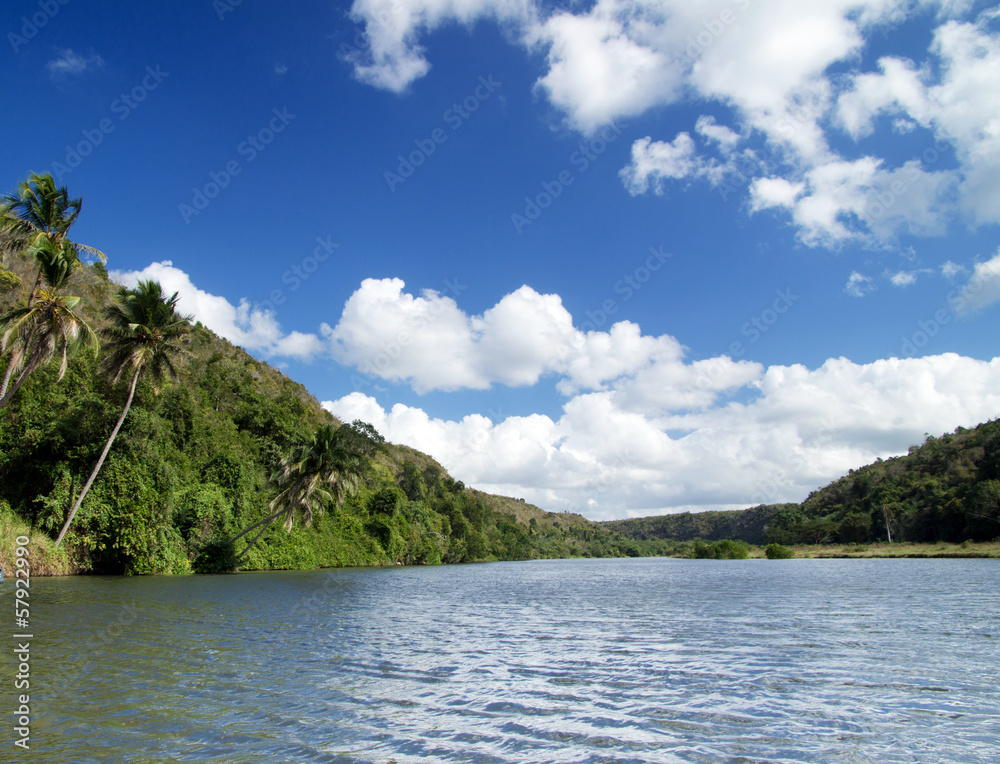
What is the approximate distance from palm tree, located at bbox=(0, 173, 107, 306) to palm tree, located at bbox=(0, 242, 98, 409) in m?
0.72

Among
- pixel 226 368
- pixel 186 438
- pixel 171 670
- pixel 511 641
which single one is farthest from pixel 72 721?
pixel 226 368

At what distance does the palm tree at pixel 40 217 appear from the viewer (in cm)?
2727

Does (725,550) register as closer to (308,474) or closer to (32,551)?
(308,474)

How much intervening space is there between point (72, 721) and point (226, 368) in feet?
217

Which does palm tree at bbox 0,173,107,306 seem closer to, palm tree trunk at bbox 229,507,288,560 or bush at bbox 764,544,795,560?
palm tree trunk at bbox 229,507,288,560

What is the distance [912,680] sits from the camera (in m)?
10.1

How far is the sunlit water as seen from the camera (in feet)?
22.3

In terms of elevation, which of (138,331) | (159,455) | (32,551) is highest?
(138,331)

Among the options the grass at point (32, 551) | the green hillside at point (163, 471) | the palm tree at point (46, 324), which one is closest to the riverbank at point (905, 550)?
the green hillside at point (163, 471)

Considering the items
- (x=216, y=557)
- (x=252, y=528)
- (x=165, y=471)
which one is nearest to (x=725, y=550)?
(x=252, y=528)

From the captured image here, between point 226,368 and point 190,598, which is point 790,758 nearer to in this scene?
point 190,598

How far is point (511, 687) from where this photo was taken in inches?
387

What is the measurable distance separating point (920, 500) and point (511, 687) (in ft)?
371

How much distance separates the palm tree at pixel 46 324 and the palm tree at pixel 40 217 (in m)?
0.72
